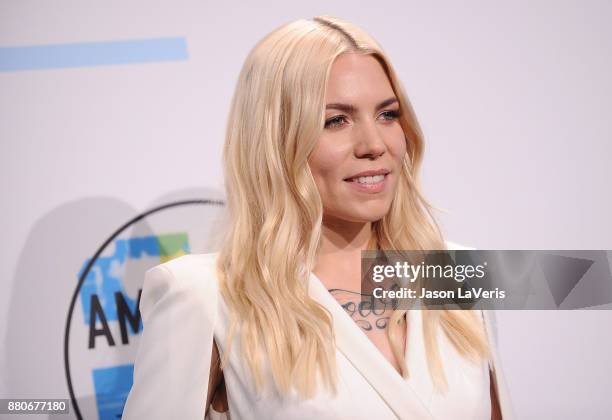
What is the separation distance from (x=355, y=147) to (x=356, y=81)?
0.40 ft

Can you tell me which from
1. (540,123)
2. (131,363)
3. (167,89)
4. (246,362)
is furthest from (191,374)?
(540,123)

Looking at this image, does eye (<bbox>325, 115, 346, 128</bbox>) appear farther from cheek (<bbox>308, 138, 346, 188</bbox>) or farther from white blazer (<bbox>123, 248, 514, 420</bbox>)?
white blazer (<bbox>123, 248, 514, 420</bbox>)

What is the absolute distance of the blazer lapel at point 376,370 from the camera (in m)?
1.14

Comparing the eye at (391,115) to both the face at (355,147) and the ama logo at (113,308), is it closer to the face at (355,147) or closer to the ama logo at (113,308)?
the face at (355,147)

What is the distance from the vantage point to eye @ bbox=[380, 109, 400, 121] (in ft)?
4.28

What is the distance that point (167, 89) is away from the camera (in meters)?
1.67

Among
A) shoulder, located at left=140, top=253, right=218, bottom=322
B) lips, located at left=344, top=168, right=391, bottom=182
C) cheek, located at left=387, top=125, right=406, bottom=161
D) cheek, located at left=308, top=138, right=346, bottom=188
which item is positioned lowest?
shoulder, located at left=140, top=253, right=218, bottom=322

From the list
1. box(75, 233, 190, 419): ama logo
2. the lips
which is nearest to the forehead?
the lips

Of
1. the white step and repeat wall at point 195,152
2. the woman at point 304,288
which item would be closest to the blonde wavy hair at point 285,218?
the woman at point 304,288

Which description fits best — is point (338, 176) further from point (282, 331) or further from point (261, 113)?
point (282, 331)

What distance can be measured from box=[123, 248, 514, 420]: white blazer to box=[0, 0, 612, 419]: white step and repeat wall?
0.44 metres

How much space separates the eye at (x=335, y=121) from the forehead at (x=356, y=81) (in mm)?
33

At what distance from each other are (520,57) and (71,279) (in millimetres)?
1235

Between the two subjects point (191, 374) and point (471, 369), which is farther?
point (471, 369)
